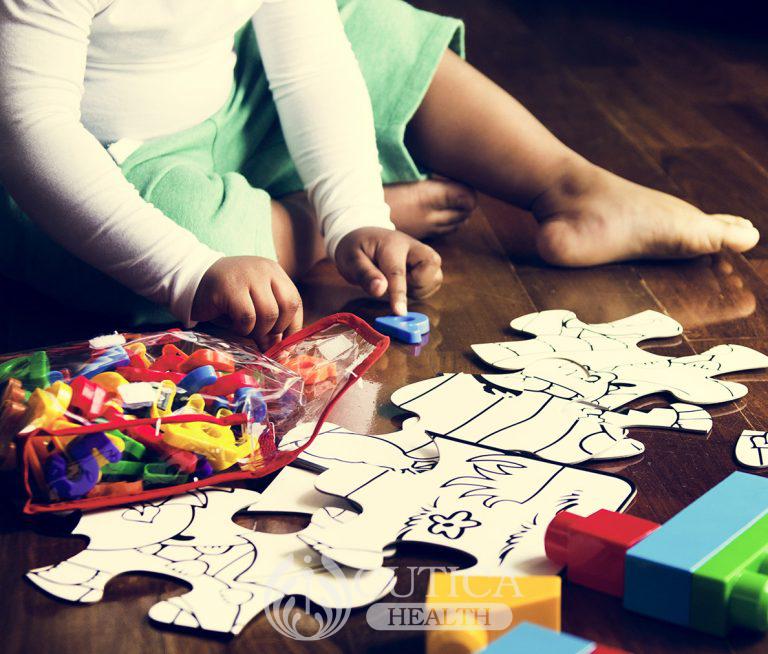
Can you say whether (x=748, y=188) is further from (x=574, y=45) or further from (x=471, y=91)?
(x=574, y=45)

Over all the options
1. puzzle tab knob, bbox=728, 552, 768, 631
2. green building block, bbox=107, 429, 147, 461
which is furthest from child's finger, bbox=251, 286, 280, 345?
puzzle tab knob, bbox=728, 552, 768, 631

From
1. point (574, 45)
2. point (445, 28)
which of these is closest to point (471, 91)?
point (445, 28)

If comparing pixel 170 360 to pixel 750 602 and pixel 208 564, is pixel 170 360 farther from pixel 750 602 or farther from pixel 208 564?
pixel 750 602

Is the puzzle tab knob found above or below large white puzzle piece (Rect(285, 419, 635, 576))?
above

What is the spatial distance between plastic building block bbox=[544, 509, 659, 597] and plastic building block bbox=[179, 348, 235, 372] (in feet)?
1.00

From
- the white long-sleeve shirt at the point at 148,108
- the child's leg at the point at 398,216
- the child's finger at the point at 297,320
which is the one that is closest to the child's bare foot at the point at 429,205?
the child's leg at the point at 398,216

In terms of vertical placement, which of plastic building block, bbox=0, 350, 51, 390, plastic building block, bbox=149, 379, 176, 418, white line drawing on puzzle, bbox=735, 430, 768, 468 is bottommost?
white line drawing on puzzle, bbox=735, 430, 768, 468

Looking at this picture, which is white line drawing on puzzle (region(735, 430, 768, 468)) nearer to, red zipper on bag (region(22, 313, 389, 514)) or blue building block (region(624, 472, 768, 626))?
blue building block (region(624, 472, 768, 626))

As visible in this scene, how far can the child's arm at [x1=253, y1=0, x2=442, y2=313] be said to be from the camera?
1162 millimetres

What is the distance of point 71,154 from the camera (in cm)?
96

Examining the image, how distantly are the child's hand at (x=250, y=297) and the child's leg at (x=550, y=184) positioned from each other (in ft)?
1.31

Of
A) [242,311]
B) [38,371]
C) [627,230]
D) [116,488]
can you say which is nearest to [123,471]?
[116,488]

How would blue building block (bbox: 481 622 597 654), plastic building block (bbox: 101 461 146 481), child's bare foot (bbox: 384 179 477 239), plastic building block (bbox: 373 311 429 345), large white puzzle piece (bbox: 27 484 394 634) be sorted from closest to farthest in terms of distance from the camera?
blue building block (bbox: 481 622 597 654) → large white puzzle piece (bbox: 27 484 394 634) → plastic building block (bbox: 101 461 146 481) → plastic building block (bbox: 373 311 429 345) → child's bare foot (bbox: 384 179 477 239)
